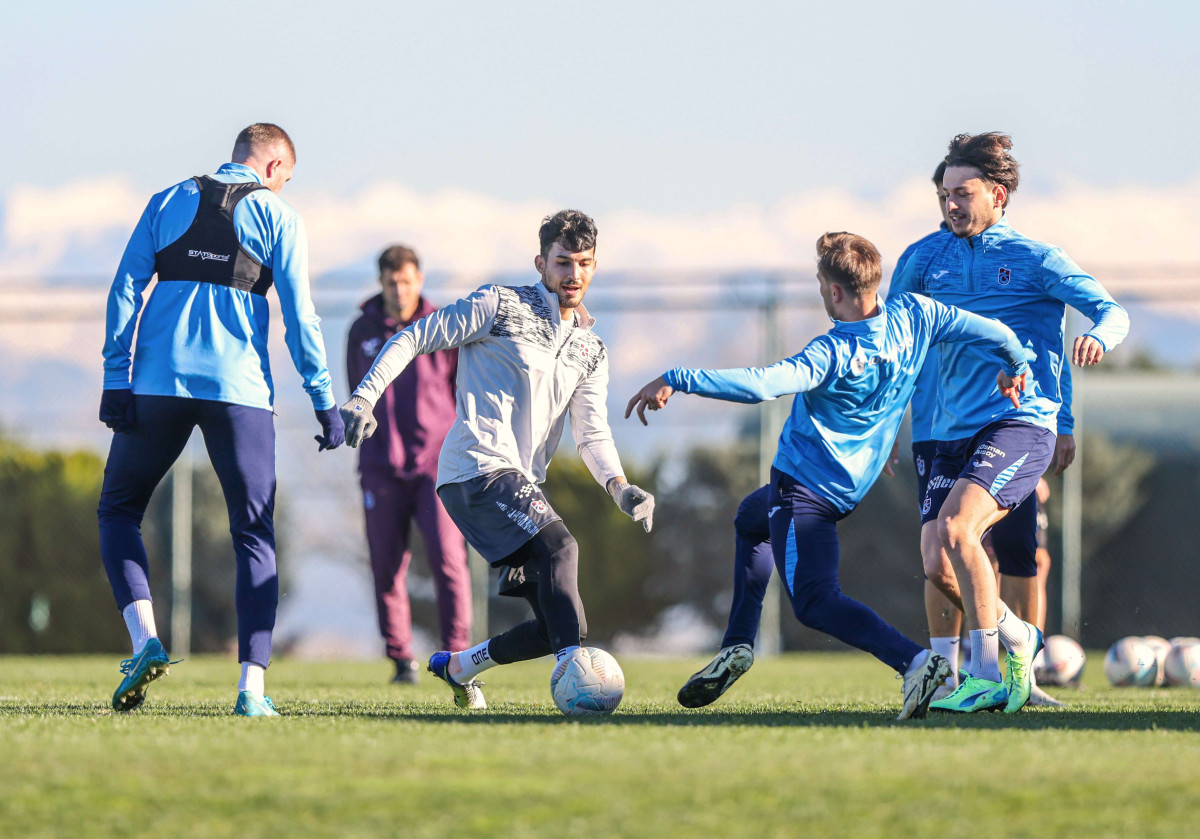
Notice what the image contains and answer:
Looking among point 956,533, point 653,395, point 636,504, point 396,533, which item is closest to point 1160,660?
point 956,533

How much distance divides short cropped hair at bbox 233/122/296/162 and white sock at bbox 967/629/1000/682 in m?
2.98

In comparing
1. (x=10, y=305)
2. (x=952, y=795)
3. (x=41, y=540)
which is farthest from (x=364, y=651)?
(x=952, y=795)

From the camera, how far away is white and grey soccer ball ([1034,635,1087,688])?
793cm

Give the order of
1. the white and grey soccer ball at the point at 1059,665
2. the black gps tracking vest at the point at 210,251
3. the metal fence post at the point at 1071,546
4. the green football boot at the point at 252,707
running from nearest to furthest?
the green football boot at the point at 252,707, the black gps tracking vest at the point at 210,251, the white and grey soccer ball at the point at 1059,665, the metal fence post at the point at 1071,546

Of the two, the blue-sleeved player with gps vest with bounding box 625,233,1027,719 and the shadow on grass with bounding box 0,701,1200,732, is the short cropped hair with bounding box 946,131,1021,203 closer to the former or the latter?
the blue-sleeved player with gps vest with bounding box 625,233,1027,719

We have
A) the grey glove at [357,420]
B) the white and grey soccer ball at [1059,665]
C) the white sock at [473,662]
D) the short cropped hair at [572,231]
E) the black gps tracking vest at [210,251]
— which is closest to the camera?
the grey glove at [357,420]

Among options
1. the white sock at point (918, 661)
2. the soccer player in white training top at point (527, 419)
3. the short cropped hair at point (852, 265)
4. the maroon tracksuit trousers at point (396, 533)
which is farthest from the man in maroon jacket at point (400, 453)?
the white sock at point (918, 661)

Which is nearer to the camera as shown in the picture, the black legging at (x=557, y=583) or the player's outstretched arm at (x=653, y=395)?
the player's outstretched arm at (x=653, y=395)

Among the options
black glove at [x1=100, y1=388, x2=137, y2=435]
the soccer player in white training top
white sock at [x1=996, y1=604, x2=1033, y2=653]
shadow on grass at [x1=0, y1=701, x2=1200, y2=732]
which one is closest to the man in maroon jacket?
shadow on grass at [x1=0, y1=701, x2=1200, y2=732]

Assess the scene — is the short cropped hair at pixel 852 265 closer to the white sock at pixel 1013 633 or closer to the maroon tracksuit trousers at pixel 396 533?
the white sock at pixel 1013 633

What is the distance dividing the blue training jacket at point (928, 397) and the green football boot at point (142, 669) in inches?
113

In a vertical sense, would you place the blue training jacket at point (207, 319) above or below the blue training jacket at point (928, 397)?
above

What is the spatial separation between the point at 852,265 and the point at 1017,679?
1.62m

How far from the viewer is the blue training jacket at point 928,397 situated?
5.77 meters
